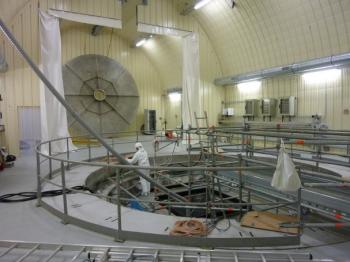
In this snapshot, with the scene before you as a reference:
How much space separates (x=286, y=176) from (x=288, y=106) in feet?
20.9

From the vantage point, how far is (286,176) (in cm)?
252

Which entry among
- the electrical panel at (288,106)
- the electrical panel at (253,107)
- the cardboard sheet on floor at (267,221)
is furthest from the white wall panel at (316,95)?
the cardboard sheet on floor at (267,221)

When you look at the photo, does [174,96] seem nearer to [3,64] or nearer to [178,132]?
[178,132]

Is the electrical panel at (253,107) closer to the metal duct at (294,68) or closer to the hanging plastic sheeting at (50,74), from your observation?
the metal duct at (294,68)

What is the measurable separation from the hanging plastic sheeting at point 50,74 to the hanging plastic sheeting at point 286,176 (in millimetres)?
7413

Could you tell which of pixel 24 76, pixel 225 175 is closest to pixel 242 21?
pixel 225 175

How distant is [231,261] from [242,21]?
842 centimetres

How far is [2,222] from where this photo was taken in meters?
3.49

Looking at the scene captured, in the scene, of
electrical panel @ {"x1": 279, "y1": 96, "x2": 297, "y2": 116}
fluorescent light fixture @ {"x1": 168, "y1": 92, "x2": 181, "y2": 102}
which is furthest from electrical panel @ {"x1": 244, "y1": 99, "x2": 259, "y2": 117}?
fluorescent light fixture @ {"x1": 168, "y1": 92, "x2": 181, "y2": 102}

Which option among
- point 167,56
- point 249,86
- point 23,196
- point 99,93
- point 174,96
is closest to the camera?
point 23,196

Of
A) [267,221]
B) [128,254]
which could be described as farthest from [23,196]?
[267,221]

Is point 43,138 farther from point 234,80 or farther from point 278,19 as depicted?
point 278,19

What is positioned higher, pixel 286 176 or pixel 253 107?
pixel 253 107

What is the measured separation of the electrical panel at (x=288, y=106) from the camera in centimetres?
819
